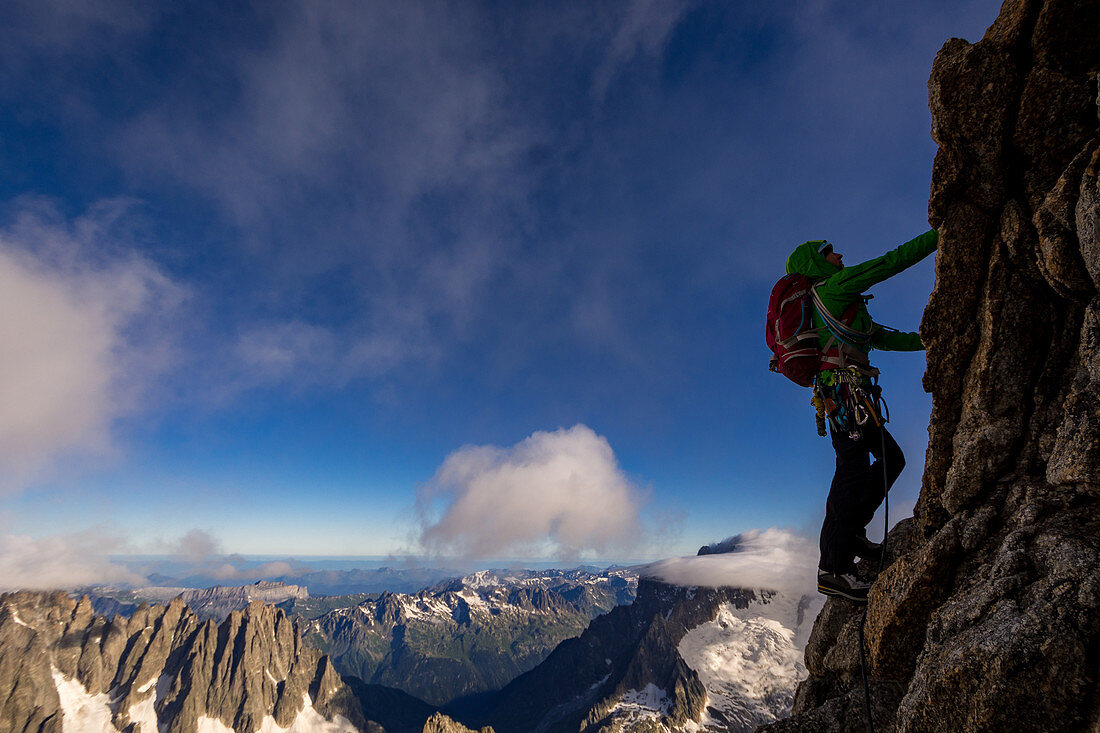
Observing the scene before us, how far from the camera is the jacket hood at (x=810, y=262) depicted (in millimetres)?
9844

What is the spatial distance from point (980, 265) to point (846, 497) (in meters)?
→ 5.14

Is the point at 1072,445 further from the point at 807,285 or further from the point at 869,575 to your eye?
the point at 869,575

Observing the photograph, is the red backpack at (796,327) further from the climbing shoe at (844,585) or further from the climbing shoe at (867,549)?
the climbing shoe at (844,585)

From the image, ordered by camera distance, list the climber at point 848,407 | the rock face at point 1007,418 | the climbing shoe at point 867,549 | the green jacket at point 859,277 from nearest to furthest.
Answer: the rock face at point 1007,418 → the green jacket at point 859,277 → the climber at point 848,407 → the climbing shoe at point 867,549

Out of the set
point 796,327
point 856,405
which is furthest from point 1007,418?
point 796,327

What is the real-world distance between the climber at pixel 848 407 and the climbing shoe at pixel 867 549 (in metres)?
0.02

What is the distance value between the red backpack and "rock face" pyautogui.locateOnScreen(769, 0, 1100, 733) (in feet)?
6.93

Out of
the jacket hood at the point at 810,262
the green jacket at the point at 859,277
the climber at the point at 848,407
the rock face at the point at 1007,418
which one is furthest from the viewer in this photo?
the jacket hood at the point at 810,262

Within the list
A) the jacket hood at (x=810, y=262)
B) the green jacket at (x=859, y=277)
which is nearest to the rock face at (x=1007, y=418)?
the green jacket at (x=859, y=277)

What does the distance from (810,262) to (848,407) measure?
323 centimetres

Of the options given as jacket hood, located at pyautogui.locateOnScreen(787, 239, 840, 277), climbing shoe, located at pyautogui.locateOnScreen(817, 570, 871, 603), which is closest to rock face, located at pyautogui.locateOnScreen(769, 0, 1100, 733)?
climbing shoe, located at pyautogui.locateOnScreen(817, 570, 871, 603)

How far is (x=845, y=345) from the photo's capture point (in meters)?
9.70

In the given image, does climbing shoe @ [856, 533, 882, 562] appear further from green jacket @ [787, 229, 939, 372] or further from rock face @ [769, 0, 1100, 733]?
green jacket @ [787, 229, 939, 372]

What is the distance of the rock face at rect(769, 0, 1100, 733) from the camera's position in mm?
5223
